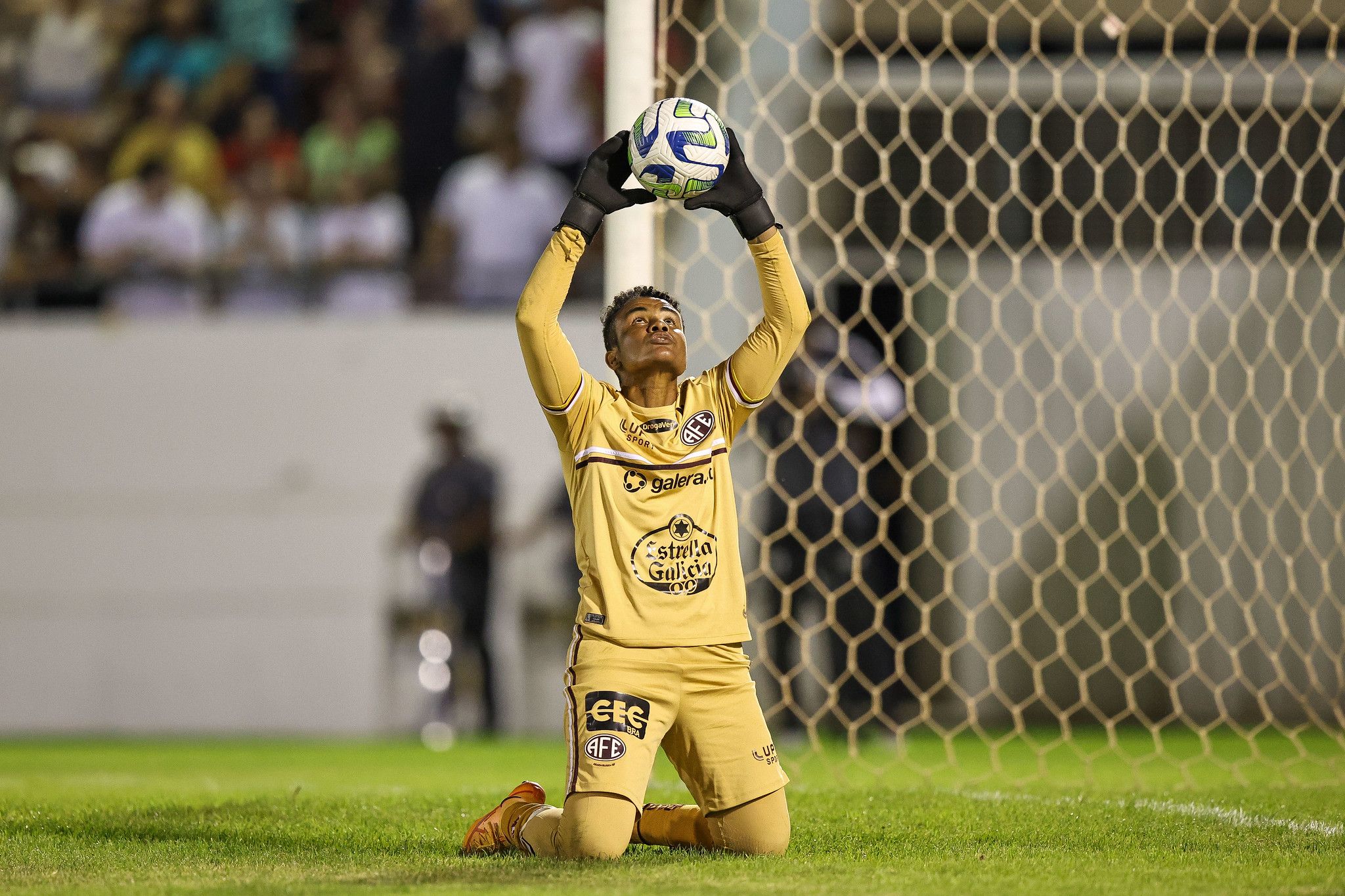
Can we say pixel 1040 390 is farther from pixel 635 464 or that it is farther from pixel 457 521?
pixel 635 464

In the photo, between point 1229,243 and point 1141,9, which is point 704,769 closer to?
point 1141,9

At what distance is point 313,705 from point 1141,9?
19.8 ft

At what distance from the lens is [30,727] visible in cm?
908

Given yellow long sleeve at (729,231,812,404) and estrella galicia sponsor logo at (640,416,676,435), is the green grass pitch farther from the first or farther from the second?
yellow long sleeve at (729,231,812,404)

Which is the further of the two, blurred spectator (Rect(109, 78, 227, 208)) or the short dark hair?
blurred spectator (Rect(109, 78, 227, 208))

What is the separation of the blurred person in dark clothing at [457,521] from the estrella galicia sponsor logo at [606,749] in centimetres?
543

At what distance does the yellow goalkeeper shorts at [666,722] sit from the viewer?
11.0ft

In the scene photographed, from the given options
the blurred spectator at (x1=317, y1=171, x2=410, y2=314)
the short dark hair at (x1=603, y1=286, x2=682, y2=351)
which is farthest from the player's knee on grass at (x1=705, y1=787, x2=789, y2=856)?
the blurred spectator at (x1=317, y1=171, x2=410, y2=314)

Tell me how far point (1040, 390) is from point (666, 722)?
5505mm

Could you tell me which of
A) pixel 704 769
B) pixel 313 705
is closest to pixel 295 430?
pixel 313 705

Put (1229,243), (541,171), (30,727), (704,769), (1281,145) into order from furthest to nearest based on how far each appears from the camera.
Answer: (541,171), (30,727), (1229,243), (1281,145), (704,769)

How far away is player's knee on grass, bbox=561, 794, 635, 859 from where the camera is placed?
3.30m

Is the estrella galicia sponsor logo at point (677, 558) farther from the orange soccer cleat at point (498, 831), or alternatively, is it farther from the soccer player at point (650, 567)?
the orange soccer cleat at point (498, 831)

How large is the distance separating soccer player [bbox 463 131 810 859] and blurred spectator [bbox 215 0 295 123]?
7486 millimetres
